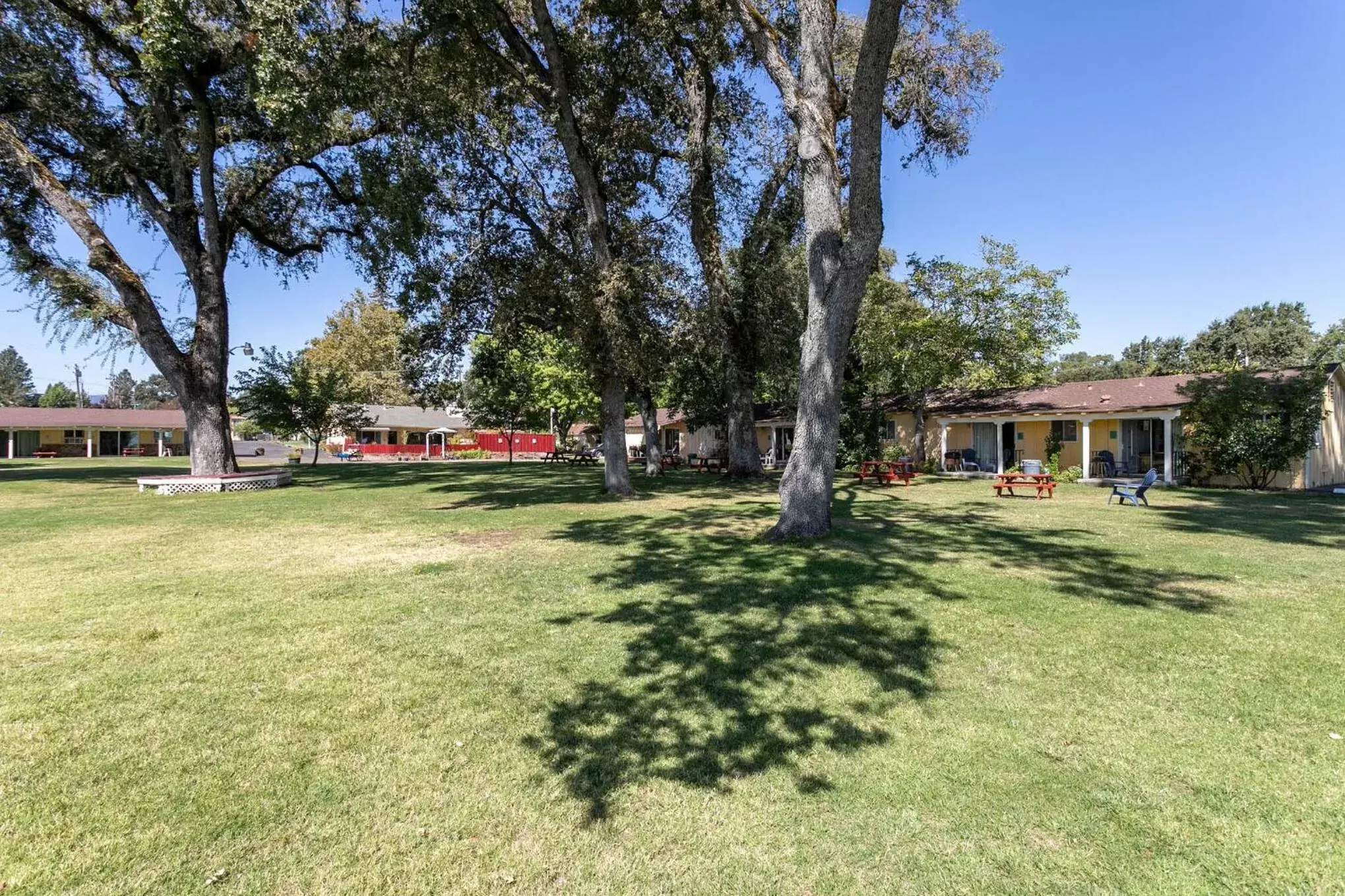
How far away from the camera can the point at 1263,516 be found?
11.9 metres

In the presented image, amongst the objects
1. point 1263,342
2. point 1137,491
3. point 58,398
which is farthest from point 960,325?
point 58,398

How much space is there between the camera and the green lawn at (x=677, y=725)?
251 cm

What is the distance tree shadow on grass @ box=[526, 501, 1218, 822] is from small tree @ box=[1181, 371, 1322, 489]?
1227 centimetres

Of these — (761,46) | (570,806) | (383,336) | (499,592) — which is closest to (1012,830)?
(570,806)

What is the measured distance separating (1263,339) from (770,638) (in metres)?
58.6

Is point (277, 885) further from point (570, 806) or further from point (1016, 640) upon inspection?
point (1016, 640)

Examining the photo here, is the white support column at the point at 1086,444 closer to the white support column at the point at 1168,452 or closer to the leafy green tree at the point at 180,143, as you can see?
the white support column at the point at 1168,452

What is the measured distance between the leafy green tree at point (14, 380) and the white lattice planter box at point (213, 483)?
4402 inches

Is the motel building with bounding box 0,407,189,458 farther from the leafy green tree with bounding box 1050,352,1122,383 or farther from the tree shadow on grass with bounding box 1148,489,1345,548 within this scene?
the leafy green tree with bounding box 1050,352,1122,383

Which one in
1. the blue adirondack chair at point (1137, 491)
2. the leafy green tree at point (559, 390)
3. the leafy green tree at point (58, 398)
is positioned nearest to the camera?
the blue adirondack chair at point (1137, 491)

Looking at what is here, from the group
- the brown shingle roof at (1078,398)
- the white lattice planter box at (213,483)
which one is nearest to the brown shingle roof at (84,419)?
the white lattice planter box at (213,483)

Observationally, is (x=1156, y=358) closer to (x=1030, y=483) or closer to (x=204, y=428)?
(x=1030, y=483)

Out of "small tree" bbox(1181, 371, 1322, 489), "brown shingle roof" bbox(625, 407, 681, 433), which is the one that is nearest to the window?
"small tree" bbox(1181, 371, 1322, 489)

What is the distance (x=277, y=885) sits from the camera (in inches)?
92.8
